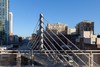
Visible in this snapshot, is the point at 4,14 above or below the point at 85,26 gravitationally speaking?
above

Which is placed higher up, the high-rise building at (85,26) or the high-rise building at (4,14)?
the high-rise building at (4,14)

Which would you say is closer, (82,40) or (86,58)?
(86,58)

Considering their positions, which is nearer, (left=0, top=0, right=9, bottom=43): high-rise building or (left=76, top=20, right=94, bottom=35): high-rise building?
(left=76, top=20, right=94, bottom=35): high-rise building

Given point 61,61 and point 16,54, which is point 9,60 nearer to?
point 16,54

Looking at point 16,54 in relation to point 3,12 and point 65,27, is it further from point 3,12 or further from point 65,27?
point 3,12

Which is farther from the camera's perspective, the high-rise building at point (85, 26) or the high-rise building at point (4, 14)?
the high-rise building at point (4, 14)

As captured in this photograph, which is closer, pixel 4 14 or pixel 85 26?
pixel 85 26

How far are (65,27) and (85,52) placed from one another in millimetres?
89648

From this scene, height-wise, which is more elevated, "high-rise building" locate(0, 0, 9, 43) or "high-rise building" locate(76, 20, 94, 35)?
"high-rise building" locate(0, 0, 9, 43)

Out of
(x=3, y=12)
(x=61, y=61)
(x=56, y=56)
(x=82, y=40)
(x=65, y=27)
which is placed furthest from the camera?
(x=3, y=12)

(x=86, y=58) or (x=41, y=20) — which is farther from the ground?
(x=41, y=20)

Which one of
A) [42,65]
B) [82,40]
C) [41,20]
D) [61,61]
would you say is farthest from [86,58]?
[82,40]

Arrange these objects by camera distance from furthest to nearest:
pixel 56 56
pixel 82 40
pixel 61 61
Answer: pixel 82 40, pixel 56 56, pixel 61 61

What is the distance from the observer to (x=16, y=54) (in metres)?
8.43
